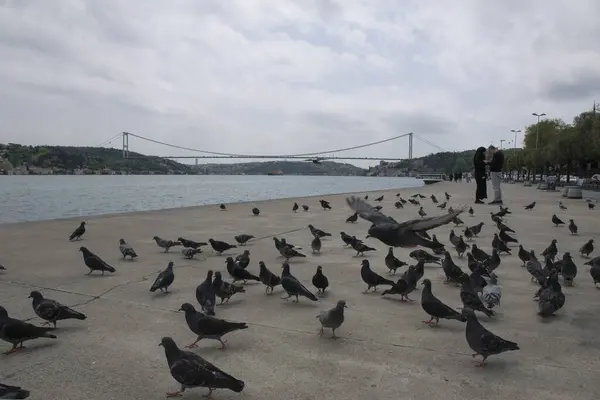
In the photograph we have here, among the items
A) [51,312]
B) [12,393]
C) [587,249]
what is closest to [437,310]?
[12,393]

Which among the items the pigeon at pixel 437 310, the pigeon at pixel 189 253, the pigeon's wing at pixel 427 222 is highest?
the pigeon's wing at pixel 427 222

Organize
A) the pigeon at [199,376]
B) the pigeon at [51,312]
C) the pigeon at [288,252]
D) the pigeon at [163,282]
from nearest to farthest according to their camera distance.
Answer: the pigeon at [199,376] < the pigeon at [51,312] < the pigeon at [163,282] < the pigeon at [288,252]

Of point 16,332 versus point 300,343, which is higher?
point 16,332

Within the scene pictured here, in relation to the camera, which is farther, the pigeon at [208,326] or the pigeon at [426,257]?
the pigeon at [426,257]

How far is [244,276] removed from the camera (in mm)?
7125

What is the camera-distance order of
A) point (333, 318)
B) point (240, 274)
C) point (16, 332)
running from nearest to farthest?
point (16, 332)
point (333, 318)
point (240, 274)

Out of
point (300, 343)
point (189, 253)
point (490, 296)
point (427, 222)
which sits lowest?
point (300, 343)

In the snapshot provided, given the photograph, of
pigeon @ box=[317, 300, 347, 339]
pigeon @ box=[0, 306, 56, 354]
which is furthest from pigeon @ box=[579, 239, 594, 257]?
pigeon @ box=[0, 306, 56, 354]

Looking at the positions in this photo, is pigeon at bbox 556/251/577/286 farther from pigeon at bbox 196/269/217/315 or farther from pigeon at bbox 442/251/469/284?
pigeon at bbox 196/269/217/315

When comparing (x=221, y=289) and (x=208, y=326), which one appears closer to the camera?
(x=208, y=326)

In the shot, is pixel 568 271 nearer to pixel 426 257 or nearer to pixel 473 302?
pixel 426 257

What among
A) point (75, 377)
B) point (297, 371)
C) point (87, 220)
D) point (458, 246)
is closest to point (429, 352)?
point (297, 371)

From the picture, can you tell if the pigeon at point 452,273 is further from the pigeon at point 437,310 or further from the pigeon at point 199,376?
the pigeon at point 199,376

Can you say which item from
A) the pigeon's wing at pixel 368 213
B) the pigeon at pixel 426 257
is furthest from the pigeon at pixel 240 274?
the pigeon at pixel 426 257
